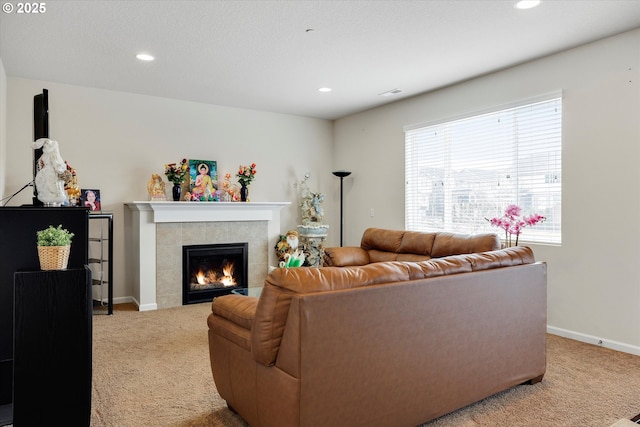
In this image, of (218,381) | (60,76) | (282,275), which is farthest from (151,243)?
(282,275)

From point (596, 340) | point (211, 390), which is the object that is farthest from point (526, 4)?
point (211, 390)

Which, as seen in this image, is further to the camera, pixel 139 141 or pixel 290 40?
pixel 139 141

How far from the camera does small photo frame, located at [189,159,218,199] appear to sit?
556cm

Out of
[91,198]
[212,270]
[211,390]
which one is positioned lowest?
[211,390]

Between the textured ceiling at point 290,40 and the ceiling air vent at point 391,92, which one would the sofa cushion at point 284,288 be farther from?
the ceiling air vent at point 391,92

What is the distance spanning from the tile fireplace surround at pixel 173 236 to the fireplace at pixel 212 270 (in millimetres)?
75

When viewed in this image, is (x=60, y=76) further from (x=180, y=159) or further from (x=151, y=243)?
(x=151, y=243)

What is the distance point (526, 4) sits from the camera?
2996mm

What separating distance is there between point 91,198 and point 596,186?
5304mm

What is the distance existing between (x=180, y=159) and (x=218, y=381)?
3891 mm

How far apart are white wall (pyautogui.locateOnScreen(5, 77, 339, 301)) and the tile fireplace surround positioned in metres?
0.44

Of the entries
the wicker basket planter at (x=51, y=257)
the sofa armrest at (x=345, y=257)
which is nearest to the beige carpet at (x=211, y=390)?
the wicker basket planter at (x=51, y=257)

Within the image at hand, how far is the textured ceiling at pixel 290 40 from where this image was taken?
10.1 feet

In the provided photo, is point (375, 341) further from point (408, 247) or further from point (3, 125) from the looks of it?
point (3, 125)
